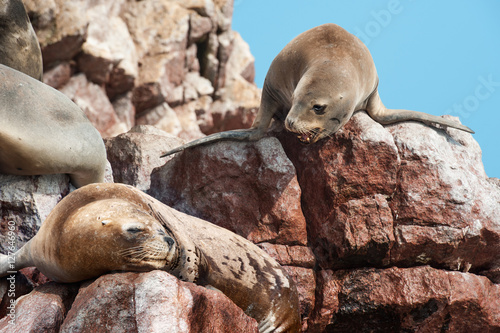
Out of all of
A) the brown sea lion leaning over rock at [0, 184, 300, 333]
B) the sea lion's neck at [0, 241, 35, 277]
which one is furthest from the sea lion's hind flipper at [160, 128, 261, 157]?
the sea lion's neck at [0, 241, 35, 277]

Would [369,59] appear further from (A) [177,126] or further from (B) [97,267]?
(A) [177,126]

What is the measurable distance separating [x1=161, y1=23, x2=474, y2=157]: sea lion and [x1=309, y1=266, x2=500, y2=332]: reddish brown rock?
1167 millimetres

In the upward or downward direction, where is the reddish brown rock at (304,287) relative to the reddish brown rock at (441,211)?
downward

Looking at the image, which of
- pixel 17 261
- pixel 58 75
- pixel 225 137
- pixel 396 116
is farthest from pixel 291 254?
pixel 58 75

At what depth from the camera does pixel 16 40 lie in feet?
13.0

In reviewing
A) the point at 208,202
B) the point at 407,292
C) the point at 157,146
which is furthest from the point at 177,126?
the point at 407,292

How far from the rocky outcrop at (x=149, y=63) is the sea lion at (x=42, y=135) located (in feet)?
20.0

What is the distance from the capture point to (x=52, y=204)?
11.0ft

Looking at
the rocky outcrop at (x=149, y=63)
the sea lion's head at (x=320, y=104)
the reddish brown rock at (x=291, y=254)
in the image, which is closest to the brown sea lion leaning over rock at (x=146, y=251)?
the reddish brown rock at (x=291, y=254)

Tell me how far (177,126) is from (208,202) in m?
8.58

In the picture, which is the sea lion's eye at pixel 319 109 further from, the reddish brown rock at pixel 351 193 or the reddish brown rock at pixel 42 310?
the reddish brown rock at pixel 42 310

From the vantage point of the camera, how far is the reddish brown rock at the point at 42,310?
6.94 ft

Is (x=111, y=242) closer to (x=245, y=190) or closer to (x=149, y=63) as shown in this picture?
(x=245, y=190)

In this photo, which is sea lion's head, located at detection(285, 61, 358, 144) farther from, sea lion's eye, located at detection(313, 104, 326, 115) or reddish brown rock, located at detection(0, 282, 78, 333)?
reddish brown rock, located at detection(0, 282, 78, 333)
